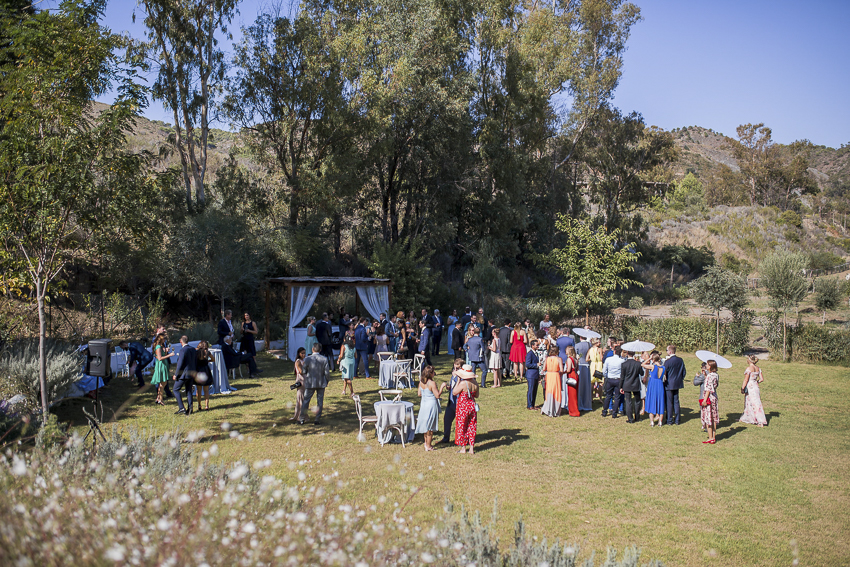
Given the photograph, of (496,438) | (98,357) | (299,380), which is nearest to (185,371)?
(98,357)

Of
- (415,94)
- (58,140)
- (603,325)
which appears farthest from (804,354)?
(58,140)

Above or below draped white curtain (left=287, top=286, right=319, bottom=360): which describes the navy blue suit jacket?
below

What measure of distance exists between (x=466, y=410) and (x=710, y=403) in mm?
4225

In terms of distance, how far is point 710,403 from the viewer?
8961mm

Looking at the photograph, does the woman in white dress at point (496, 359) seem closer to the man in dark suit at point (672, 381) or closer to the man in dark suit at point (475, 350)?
the man in dark suit at point (475, 350)

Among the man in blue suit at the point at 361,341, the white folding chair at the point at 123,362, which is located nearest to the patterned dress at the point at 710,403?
the man in blue suit at the point at 361,341

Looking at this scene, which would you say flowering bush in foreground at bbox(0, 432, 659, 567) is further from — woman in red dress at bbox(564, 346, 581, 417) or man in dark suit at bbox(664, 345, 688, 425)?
woman in red dress at bbox(564, 346, 581, 417)

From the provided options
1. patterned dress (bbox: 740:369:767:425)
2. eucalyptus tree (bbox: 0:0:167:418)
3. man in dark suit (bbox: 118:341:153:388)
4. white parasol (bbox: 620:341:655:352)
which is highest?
eucalyptus tree (bbox: 0:0:167:418)

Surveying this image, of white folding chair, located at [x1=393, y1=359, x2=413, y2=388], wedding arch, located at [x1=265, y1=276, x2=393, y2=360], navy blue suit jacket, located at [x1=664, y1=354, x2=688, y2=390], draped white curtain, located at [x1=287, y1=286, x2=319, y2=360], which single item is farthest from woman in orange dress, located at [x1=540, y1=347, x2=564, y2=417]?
draped white curtain, located at [x1=287, y1=286, x2=319, y2=360]

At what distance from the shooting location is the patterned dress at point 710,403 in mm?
8969

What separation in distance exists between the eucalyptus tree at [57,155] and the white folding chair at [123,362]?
523cm

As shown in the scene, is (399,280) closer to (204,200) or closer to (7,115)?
(204,200)

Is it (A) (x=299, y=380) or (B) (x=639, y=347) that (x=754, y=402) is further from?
(A) (x=299, y=380)

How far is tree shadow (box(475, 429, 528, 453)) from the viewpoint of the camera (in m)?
8.62
